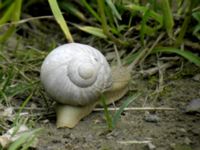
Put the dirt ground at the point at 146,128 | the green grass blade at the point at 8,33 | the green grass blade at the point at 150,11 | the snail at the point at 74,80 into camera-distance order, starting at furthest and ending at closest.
Result: 1. the green grass blade at the point at 8,33
2. the green grass blade at the point at 150,11
3. the snail at the point at 74,80
4. the dirt ground at the point at 146,128

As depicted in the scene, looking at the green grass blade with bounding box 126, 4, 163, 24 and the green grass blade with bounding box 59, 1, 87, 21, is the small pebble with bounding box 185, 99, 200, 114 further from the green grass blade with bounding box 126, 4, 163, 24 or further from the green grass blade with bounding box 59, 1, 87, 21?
the green grass blade with bounding box 59, 1, 87, 21

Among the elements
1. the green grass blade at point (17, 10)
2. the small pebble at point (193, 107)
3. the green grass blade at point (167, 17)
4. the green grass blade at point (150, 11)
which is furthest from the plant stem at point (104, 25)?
the small pebble at point (193, 107)

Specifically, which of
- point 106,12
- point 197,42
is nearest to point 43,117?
point 106,12

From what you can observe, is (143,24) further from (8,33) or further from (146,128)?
(8,33)

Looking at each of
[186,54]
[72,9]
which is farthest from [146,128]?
[72,9]

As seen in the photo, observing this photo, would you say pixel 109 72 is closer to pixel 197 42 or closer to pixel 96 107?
pixel 96 107

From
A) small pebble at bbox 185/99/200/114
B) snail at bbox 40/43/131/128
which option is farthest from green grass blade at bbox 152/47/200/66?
snail at bbox 40/43/131/128

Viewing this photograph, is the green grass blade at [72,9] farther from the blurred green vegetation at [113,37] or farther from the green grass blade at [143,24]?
the green grass blade at [143,24]
